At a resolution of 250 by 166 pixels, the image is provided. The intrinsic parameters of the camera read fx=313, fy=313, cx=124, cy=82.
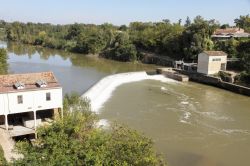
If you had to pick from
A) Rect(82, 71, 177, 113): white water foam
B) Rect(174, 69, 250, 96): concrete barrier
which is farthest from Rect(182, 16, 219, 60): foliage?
Rect(82, 71, 177, 113): white water foam

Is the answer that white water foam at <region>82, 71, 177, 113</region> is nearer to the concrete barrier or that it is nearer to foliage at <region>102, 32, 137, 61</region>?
the concrete barrier

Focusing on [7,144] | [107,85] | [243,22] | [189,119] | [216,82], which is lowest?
[189,119]

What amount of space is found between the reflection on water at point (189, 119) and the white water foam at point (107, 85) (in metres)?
0.83

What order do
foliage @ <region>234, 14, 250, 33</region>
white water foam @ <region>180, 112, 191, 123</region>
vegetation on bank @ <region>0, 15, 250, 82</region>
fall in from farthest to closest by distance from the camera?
foliage @ <region>234, 14, 250, 33</region> → vegetation on bank @ <region>0, 15, 250, 82</region> → white water foam @ <region>180, 112, 191, 123</region>

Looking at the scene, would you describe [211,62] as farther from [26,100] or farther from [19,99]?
[19,99]

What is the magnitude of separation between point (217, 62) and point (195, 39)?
1009cm

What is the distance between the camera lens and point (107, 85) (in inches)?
1435

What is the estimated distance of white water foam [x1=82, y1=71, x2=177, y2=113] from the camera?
2910 cm

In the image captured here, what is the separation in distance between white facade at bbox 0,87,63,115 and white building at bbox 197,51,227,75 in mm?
25042

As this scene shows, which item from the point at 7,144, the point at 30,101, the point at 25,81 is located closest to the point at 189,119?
the point at 30,101

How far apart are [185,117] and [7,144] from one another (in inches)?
564

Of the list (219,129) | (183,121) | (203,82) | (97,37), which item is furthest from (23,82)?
(97,37)

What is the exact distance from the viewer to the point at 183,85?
38.1m

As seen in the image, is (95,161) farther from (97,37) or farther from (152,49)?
(97,37)
